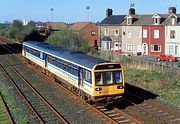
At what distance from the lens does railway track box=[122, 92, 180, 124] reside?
15.9 meters

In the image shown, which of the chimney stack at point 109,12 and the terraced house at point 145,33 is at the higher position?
the chimney stack at point 109,12

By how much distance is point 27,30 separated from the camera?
7700 cm

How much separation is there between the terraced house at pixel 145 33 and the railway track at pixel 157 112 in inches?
1372

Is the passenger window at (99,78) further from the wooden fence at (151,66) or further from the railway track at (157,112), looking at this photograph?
the wooden fence at (151,66)

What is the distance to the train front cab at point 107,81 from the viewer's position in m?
17.4

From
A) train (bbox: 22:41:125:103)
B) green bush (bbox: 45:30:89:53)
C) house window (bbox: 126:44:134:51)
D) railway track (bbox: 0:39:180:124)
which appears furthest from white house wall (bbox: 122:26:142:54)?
railway track (bbox: 0:39:180:124)

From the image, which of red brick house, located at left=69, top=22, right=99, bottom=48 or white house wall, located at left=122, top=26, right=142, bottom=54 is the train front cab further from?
red brick house, located at left=69, top=22, right=99, bottom=48

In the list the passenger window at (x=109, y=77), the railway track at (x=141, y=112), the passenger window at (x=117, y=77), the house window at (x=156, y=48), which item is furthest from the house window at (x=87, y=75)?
the house window at (x=156, y=48)

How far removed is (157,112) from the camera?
56.4ft

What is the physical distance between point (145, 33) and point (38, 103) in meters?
40.5

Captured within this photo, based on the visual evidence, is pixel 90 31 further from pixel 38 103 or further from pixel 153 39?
pixel 38 103

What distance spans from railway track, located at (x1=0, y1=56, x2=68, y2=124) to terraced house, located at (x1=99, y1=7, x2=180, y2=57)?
31.2 m

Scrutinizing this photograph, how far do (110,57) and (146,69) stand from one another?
924 cm

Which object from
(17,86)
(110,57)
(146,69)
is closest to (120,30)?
(110,57)
